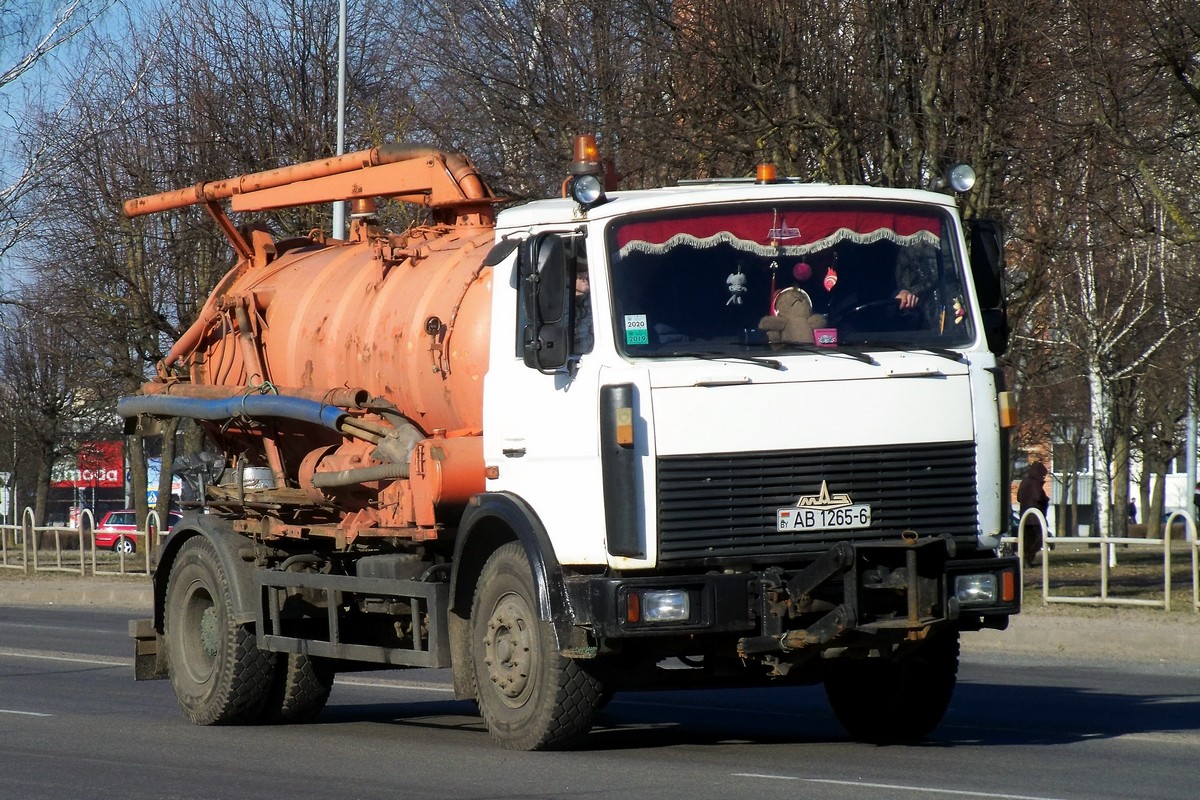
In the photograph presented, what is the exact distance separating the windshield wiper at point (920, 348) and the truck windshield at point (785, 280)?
0.01 metres

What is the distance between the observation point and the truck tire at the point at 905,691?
914 cm

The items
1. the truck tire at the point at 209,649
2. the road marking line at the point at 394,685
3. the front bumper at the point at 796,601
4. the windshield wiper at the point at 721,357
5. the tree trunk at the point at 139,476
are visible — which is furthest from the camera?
the tree trunk at the point at 139,476

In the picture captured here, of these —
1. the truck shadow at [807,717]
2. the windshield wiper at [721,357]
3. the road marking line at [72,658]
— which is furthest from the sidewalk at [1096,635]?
the road marking line at [72,658]

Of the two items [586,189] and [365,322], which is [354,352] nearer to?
[365,322]

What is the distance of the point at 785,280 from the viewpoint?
8.35 metres

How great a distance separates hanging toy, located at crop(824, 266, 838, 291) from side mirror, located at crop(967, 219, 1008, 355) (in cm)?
80

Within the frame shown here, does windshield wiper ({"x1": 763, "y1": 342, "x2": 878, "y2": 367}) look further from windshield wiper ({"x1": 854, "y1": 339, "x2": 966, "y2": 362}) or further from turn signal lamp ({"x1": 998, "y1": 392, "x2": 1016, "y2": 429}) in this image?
turn signal lamp ({"x1": 998, "y1": 392, "x2": 1016, "y2": 429})

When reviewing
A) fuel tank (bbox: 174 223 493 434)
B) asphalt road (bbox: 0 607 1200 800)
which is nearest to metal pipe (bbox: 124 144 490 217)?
fuel tank (bbox: 174 223 493 434)

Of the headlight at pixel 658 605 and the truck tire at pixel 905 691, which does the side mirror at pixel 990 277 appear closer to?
the truck tire at pixel 905 691

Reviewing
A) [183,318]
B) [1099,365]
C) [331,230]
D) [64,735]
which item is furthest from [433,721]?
[1099,365]

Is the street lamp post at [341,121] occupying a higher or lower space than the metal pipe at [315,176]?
higher

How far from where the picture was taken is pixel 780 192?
8523 mm

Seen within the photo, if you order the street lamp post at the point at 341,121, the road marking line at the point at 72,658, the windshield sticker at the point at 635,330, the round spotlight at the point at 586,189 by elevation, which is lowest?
the road marking line at the point at 72,658

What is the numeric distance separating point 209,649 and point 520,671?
3523 mm
